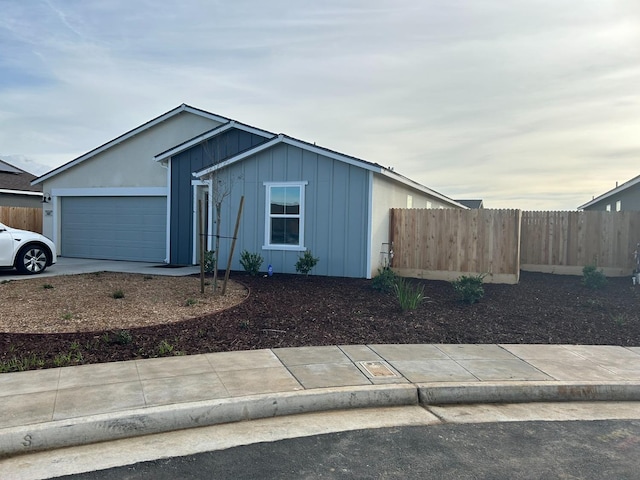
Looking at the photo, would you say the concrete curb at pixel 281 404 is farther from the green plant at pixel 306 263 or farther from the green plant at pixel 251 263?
the green plant at pixel 251 263

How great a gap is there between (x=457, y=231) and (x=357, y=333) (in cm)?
620

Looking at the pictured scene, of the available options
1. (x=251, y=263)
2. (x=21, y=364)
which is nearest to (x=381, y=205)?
(x=251, y=263)

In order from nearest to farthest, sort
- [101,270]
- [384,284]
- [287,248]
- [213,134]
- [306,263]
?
[384,284] < [306,263] < [287,248] < [101,270] < [213,134]

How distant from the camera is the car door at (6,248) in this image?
1193cm

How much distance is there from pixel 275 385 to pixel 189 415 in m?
0.99

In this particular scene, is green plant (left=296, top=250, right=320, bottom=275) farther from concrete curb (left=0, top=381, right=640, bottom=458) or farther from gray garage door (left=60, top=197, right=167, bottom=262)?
concrete curb (left=0, top=381, right=640, bottom=458)

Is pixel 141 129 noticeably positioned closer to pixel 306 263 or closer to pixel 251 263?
pixel 251 263

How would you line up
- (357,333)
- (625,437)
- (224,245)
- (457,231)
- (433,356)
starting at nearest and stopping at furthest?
(625,437) < (433,356) < (357,333) < (457,231) < (224,245)

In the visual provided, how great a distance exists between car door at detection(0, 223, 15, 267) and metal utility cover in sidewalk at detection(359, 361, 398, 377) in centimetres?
1036

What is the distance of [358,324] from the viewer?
794 centimetres

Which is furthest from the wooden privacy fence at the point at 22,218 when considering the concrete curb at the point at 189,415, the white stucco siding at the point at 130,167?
the concrete curb at the point at 189,415

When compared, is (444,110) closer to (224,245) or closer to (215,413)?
(224,245)

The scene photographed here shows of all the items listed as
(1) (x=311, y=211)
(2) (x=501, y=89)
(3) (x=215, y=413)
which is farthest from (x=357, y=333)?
(2) (x=501, y=89)

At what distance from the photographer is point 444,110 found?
1510 centimetres
